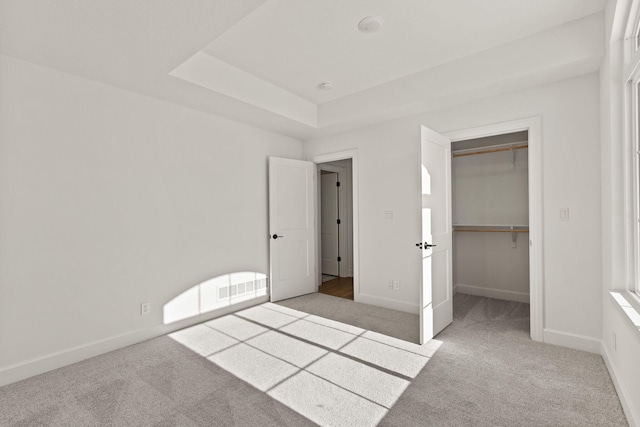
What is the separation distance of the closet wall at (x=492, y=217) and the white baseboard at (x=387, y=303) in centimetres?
128

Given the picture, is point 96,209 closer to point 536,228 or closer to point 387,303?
point 387,303

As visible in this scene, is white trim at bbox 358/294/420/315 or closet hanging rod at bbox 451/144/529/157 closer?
white trim at bbox 358/294/420/315

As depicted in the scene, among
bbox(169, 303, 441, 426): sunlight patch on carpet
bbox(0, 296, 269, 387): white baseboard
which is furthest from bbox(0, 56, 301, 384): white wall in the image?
bbox(169, 303, 441, 426): sunlight patch on carpet

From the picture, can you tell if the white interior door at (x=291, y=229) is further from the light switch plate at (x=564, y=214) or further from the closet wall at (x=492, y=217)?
the light switch plate at (x=564, y=214)

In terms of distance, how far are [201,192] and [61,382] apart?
2.05m

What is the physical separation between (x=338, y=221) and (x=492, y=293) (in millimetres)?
2894

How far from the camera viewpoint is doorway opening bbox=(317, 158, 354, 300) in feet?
20.0

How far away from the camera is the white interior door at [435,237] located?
9.55 ft

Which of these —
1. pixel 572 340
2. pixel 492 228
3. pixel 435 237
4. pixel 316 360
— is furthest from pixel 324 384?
pixel 492 228

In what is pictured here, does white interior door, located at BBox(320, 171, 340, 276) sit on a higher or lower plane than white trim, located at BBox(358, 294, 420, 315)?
higher

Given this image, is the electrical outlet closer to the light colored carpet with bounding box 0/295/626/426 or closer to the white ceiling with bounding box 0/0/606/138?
the light colored carpet with bounding box 0/295/626/426

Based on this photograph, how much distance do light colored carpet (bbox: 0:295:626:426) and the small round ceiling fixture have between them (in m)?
2.71

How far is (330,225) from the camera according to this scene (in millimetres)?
6297

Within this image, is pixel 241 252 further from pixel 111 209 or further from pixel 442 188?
pixel 442 188
